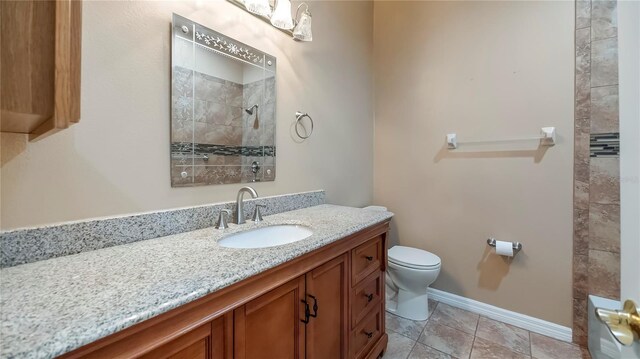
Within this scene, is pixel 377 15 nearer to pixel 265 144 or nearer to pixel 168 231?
pixel 265 144

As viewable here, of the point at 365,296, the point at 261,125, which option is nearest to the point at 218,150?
the point at 261,125

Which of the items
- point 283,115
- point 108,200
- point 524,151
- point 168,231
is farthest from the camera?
point 524,151

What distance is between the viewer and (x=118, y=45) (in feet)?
2.97

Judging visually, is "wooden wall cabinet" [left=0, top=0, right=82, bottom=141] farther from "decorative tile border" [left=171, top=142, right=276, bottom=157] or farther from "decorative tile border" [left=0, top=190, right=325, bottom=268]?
"decorative tile border" [left=171, top=142, right=276, bottom=157]

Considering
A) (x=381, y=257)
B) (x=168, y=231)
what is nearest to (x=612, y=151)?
(x=381, y=257)

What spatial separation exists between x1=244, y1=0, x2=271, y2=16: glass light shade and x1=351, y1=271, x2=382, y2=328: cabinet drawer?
1.45m

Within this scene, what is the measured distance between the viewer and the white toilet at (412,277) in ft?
5.83

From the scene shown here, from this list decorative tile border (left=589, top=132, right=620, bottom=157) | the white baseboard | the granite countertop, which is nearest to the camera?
the granite countertop

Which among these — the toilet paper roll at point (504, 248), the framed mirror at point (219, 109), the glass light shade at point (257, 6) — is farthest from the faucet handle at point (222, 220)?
the toilet paper roll at point (504, 248)

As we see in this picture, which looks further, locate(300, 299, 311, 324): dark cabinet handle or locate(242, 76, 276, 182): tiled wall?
locate(242, 76, 276, 182): tiled wall

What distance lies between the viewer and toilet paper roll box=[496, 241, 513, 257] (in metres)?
1.78

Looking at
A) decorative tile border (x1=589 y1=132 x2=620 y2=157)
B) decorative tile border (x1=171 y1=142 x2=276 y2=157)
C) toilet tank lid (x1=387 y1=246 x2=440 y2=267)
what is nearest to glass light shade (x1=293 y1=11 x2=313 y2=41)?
decorative tile border (x1=171 y1=142 x2=276 y2=157)

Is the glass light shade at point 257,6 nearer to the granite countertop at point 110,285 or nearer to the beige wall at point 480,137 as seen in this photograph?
the granite countertop at point 110,285

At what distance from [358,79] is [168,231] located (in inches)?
75.6
